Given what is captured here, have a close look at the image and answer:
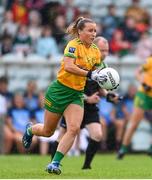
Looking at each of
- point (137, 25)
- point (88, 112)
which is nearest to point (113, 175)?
point (88, 112)

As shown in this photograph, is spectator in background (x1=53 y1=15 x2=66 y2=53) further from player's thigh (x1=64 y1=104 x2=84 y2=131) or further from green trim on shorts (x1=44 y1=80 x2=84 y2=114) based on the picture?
player's thigh (x1=64 y1=104 x2=84 y2=131)

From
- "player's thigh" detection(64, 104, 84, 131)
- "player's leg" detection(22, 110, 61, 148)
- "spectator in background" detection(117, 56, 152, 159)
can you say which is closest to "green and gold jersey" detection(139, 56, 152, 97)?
"spectator in background" detection(117, 56, 152, 159)

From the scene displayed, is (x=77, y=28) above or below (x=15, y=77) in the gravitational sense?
above

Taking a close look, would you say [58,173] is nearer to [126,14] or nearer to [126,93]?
[126,93]

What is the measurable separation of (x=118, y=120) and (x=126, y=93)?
0.93 metres

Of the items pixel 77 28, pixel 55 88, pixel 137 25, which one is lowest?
pixel 137 25

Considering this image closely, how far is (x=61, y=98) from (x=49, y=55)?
9.61m

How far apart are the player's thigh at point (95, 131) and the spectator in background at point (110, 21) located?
29.6ft

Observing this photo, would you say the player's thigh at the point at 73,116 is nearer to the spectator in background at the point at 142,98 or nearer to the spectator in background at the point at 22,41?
the spectator in background at the point at 142,98

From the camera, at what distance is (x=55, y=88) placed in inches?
445

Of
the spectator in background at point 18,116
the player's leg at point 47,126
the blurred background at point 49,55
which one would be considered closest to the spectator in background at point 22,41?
the blurred background at point 49,55

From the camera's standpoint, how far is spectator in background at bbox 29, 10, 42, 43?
21.2 meters

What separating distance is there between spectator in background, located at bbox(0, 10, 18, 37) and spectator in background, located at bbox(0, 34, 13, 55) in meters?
0.24

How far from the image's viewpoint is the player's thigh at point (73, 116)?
36.2 feet
